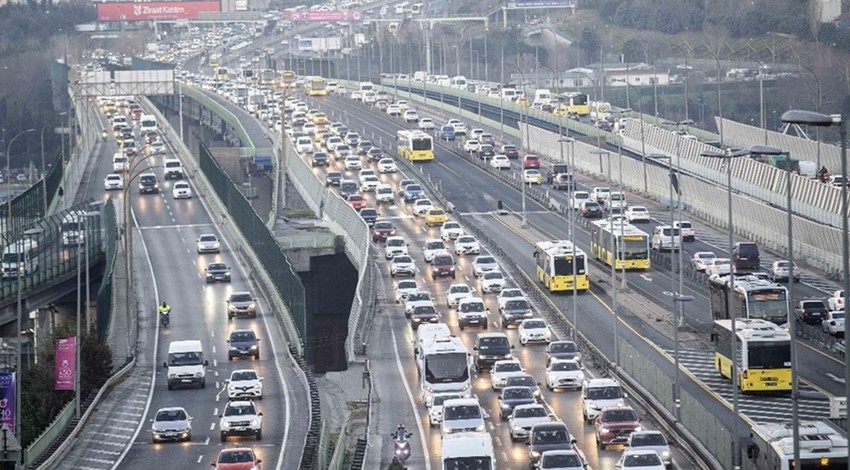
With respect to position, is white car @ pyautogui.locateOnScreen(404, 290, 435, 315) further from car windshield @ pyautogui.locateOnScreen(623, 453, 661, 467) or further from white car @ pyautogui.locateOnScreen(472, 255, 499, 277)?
car windshield @ pyautogui.locateOnScreen(623, 453, 661, 467)

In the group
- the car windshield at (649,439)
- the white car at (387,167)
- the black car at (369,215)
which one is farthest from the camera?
the white car at (387,167)

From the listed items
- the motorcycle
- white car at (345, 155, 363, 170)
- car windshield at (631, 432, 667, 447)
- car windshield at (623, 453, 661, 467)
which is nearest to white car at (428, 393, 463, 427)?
the motorcycle

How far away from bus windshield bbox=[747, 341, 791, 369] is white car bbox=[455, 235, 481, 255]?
128ft

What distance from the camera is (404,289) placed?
82.9m

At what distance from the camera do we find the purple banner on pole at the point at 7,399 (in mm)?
47875

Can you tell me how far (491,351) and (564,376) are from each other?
17.4ft

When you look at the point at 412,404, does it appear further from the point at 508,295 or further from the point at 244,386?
the point at 508,295

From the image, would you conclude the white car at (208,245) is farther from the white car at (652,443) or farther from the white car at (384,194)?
the white car at (652,443)

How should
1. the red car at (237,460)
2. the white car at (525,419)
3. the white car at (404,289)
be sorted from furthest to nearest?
the white car at (404,289) < the white car at (525,419) < the red car at (237,460)

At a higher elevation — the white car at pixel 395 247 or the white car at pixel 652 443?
the white car at pixel 652 443

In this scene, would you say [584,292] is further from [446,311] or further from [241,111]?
[241,111]

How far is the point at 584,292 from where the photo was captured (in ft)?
271

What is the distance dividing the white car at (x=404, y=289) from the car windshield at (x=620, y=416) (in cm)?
3059

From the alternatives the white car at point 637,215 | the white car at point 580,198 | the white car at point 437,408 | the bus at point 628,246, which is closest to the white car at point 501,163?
the white car at point 580,198
